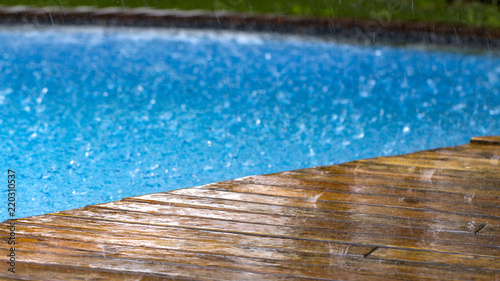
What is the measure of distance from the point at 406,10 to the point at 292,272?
869cm

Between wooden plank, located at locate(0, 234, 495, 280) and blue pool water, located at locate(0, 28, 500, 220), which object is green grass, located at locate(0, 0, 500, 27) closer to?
blue pool water, located at locate(0, 28, 500, 220)

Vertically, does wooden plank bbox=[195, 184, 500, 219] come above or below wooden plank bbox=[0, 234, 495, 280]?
below

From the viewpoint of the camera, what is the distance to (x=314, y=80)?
6.23m

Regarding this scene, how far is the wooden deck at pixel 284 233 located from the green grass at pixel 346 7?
6873 mm

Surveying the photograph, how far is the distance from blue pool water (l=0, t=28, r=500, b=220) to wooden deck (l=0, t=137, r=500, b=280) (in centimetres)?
123

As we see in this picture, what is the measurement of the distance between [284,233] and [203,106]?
134 inches

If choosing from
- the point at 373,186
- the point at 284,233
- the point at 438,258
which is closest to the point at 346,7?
the point at 373,186

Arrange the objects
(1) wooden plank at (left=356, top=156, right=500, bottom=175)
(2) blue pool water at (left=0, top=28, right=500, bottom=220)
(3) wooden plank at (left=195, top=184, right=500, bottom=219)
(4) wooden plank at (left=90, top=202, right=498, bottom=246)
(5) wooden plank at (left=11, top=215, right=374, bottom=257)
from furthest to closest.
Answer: (2) blue pool water at (left=0, top=28, right=500, bottom=220) < (1) wooden plank at (left=356, top=156, right=500, bottom=175) < (3) wooden plank at (left=195, top=184, right=500, bottom=219) < (4) wooden plank at (left=90, top=202, right=498, bottom=246) < (5) wooden plank at (left=11, top=215, right=374, bottom=257)

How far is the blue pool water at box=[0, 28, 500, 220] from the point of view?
3680mm

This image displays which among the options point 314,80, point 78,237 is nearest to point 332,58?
point 314,80

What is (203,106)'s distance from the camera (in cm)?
520

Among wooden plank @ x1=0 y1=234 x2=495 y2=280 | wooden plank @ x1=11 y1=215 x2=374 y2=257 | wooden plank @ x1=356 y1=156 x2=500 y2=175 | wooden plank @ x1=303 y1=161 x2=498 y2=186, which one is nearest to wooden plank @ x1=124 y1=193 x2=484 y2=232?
wooden plank @ x1=11 y1=215 x2=374 y2=257

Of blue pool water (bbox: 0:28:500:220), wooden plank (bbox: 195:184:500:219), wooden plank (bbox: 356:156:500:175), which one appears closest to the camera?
wooden plank (bbox: 195:184:500:219)

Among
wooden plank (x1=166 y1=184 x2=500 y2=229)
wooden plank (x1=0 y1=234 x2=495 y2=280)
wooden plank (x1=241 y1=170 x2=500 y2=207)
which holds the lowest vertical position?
wooden plank (x1=241 y1=170 x2=500 y2=207)
